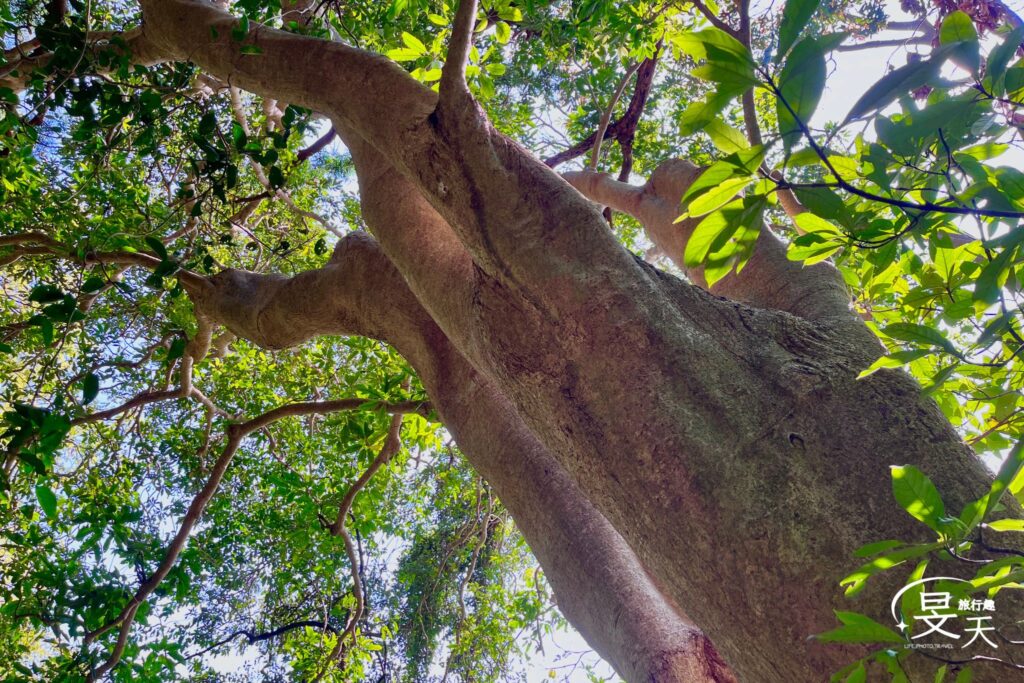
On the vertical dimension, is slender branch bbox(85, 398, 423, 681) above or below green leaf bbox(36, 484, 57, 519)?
above

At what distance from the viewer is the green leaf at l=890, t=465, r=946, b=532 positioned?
0.79m

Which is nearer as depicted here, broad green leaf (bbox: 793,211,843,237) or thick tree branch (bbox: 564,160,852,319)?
broad green leaf (bbox: 793,211,843,237)

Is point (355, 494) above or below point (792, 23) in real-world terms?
above

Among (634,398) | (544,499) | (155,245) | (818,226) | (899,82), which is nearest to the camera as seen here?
(899,82)

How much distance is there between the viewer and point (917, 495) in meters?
0.80

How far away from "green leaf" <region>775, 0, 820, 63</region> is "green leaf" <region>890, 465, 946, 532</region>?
0.49m

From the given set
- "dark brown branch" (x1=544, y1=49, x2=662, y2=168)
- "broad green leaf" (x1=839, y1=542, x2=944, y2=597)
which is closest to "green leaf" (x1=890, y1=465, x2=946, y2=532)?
"broad green leaf" (x1=839, y1=542, x2=944, y2=597)

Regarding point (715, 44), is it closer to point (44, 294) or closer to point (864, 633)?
point (864, 633)

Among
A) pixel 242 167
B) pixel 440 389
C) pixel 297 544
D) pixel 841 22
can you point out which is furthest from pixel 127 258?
pixel 841 22

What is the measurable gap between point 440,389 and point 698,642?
1062 millimetres

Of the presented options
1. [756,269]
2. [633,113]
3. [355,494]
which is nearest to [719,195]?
[756,269]

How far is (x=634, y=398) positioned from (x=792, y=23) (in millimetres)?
665

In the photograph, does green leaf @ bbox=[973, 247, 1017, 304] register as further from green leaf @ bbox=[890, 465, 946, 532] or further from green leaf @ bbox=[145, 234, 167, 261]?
green leaf @ bbox=[145, 234, 167, 261]

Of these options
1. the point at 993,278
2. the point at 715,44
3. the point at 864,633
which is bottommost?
the point at 864,633
